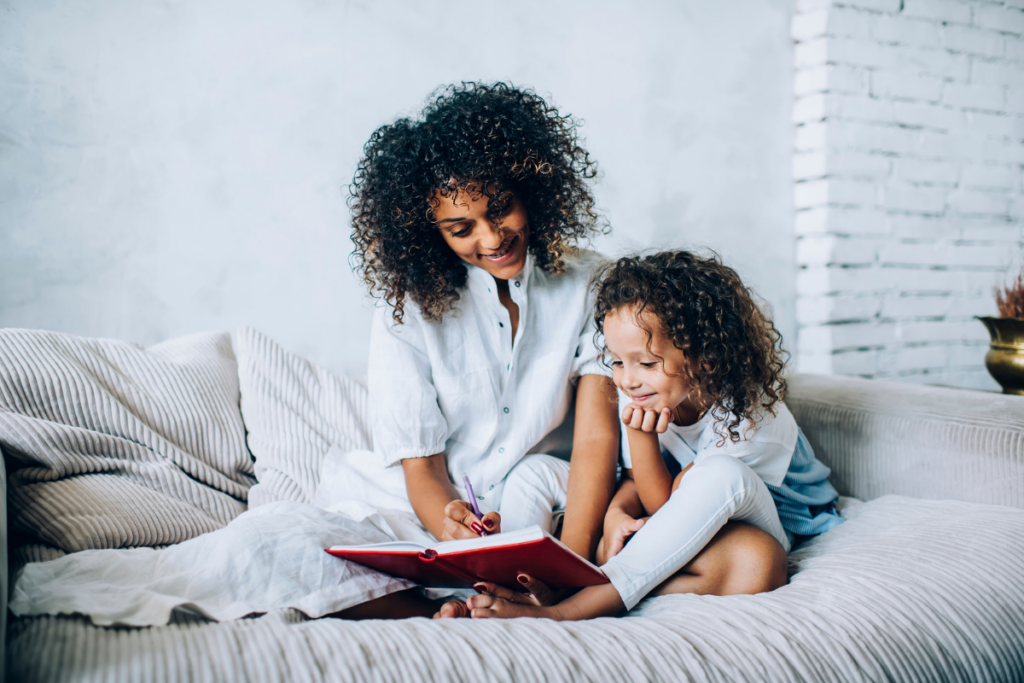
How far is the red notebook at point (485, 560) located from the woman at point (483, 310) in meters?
0.15

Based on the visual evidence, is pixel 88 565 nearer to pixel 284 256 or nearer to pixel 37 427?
pixel 37 427

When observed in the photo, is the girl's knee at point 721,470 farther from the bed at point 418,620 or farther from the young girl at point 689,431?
the bed at point 418,620

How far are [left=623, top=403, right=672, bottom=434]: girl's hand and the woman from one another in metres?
0.08

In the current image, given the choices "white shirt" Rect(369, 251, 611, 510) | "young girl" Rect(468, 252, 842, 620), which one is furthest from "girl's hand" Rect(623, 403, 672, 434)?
"white shirt" Rect(369, 251, 611, 510)

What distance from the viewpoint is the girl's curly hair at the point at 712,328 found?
0.96 meters

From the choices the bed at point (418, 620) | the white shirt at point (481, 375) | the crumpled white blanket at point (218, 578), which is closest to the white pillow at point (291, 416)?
the bed at point (418, 620)

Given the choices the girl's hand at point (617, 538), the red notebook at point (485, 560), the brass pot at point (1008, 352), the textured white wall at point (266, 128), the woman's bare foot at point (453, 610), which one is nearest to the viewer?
the red notebook at point (485, 560)

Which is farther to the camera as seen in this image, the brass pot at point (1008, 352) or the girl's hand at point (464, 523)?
the brass pot at point (1008, 352)

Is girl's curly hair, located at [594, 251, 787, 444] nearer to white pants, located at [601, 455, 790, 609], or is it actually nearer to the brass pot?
white pants, located at [601, 455, 790, 609]

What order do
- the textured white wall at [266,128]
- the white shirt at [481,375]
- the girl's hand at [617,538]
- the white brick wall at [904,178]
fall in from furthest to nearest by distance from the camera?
the white brick wall at [904,178], the textured white wall at [266,128], the white shirt at [481,375], the girl's hand at [617,538]

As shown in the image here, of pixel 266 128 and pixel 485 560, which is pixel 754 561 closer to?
pixel 485 560

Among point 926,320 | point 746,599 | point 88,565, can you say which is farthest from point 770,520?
point 926,320

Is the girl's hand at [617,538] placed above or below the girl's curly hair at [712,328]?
below

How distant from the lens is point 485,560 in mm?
737
